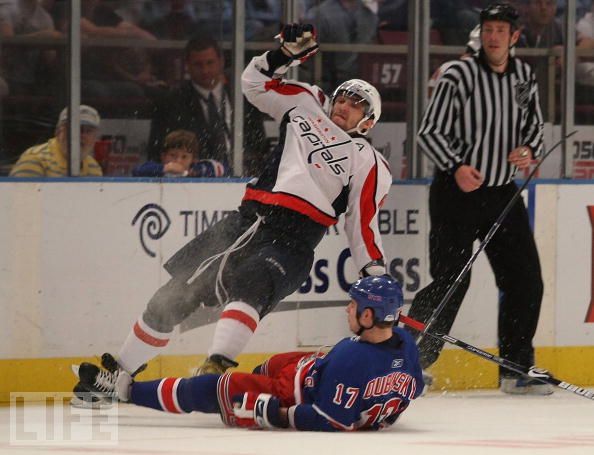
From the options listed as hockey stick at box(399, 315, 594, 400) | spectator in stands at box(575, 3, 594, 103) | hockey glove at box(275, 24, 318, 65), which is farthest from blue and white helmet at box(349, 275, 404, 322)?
spectator in stands at box(575, 3, 594, 103)

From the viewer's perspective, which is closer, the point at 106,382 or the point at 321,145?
the point at 106,382

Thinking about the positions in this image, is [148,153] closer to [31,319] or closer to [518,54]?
[31,319]

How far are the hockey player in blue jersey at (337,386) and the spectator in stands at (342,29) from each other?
2.11 meters

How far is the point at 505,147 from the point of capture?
6824mm

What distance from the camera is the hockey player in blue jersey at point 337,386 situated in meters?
5.02

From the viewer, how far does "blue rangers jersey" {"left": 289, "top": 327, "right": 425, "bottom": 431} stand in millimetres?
5000

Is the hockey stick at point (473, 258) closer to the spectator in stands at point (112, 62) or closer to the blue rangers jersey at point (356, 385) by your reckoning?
the blue rangers jersey at point (356, 385)

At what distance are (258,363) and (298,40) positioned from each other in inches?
56.0

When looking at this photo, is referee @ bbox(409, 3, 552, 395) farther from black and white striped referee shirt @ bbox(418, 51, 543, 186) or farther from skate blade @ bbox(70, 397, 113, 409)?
skate blade @ bbox(70, 397, 113, 409)

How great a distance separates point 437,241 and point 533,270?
1.36 feet

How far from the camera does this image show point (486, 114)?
682 cm

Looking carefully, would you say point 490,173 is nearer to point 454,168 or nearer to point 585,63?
point 454,168

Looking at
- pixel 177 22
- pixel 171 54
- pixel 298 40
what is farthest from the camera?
pixel 177 22

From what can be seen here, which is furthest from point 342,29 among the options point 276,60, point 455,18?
point 276,60
